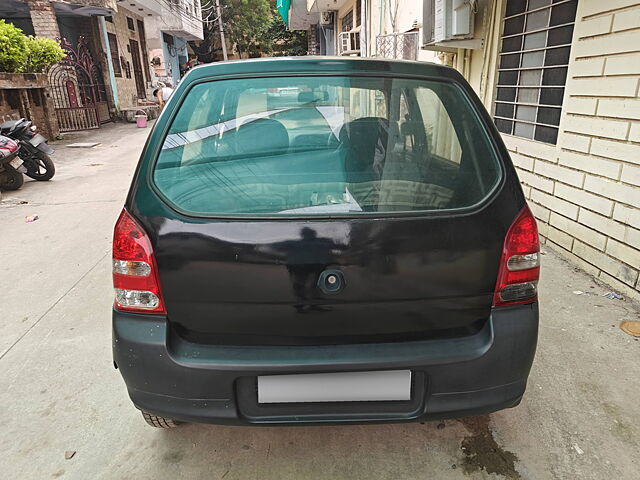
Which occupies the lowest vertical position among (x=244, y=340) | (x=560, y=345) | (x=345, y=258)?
(x=560, y=345)

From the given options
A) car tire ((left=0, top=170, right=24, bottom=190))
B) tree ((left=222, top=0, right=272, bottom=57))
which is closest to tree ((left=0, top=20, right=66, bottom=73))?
car tire ((left=0, top=170, right=24, bottom=190))

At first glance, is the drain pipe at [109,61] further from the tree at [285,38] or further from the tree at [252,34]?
the tree at [285,38]

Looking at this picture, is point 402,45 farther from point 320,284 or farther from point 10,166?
point 320,284

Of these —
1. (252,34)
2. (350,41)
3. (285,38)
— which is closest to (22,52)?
(350,41)

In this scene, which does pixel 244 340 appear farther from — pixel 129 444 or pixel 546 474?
pixel 546 474

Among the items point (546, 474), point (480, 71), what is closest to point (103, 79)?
point (480, 71)

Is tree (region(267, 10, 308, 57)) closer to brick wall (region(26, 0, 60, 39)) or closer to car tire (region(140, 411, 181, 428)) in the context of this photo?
brick wall (region(26, 0, 60, 39))

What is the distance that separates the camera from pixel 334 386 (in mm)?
1603

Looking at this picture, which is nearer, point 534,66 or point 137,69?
point 534,66

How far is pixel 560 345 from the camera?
8.98 feet

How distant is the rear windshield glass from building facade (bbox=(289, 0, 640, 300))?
2040mm

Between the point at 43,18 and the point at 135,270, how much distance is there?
1597 cm

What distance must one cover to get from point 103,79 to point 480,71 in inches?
Result: 598

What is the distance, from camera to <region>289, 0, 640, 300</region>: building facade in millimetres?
3193
